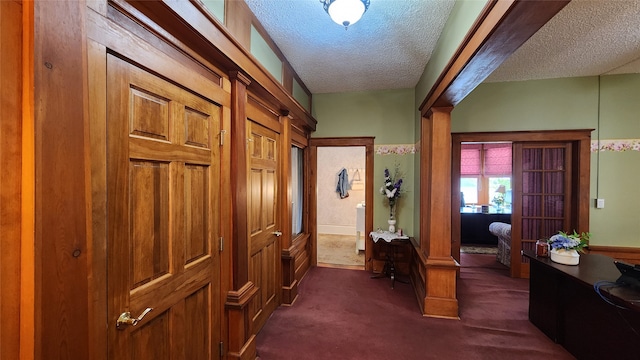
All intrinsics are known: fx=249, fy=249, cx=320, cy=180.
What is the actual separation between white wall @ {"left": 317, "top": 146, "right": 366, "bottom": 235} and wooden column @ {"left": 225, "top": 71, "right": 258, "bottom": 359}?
16.9 ft

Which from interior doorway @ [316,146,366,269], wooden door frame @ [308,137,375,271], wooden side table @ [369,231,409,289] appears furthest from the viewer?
interior doorway @ [316,146,366,269]

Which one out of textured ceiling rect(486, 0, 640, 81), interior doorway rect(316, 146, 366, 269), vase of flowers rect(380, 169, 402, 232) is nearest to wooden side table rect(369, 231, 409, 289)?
vase of flowers rect(380, 169, 402, 232)

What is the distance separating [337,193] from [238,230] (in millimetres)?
5415

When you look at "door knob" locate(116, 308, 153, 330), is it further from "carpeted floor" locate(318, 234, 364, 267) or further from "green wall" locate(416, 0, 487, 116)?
"carpeted floor" locate(318, 234, 364, 267)

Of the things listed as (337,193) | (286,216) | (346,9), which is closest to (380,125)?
(286,216)

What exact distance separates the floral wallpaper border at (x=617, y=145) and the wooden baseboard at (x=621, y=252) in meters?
1.32

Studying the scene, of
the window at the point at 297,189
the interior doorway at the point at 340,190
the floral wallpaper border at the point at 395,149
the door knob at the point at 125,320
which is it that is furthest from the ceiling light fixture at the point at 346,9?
the interior doorway at the point at 340,190

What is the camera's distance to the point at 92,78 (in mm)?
921

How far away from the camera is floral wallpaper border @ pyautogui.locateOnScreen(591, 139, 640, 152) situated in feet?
10.8

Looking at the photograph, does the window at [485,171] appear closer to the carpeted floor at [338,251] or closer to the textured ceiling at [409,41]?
the carpeted floor at [338,251]

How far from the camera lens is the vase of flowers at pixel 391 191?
12.0 feet

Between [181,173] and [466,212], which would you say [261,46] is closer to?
[181,173]

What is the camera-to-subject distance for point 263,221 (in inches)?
95.9

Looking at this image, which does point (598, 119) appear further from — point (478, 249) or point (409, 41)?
point (409, 41)
